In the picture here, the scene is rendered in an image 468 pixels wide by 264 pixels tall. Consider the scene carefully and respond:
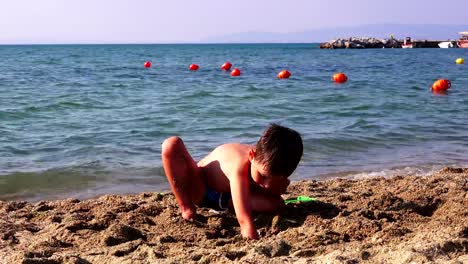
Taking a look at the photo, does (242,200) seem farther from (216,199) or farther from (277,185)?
(216,199)

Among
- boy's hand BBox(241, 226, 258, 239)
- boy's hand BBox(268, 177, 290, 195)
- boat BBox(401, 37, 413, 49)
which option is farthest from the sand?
boat BBox(401, 37, 413, 49)

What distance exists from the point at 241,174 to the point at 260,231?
13.9 inches

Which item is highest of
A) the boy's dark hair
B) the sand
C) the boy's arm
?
the boy's dark hair

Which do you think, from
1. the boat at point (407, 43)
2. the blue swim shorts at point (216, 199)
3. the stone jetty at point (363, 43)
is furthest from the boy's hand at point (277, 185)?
the boat at point (407, 43)

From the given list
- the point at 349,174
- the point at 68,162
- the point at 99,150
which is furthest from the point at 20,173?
the point at 349,174

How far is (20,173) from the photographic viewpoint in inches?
233

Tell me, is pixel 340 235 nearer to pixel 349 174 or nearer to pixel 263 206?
pixel 263 206

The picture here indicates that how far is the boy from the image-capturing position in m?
3.21

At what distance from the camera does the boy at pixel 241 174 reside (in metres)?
3.21

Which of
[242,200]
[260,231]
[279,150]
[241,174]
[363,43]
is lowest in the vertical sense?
[260,231]

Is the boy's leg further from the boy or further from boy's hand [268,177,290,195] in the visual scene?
boy's hand [268,177,290,195]

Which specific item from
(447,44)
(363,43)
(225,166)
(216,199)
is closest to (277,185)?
(225,166)

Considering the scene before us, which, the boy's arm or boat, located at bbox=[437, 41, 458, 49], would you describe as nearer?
the boy's arm

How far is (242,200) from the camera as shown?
3373mm
